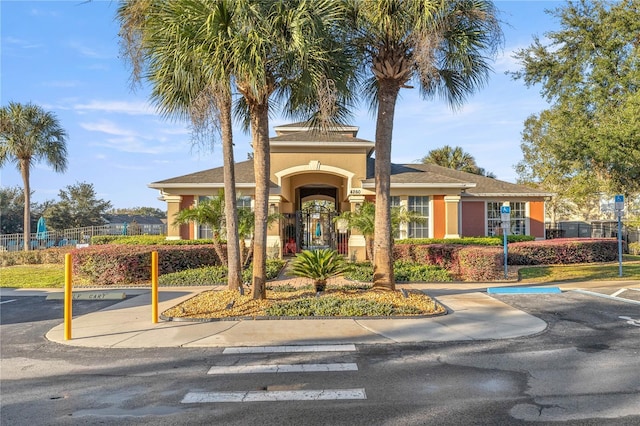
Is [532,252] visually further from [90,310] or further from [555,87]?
[90,310]

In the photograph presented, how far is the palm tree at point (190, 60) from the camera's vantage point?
866 cm

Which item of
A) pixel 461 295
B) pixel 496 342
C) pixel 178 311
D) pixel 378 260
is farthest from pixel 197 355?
pixel 461 295

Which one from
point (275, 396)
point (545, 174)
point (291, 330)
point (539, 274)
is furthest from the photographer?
point (545, 174)

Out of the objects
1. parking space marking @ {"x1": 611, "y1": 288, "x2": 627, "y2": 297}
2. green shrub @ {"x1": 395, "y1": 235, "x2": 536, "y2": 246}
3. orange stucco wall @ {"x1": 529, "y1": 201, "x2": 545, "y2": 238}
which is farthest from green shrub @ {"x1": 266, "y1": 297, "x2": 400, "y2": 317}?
orange stucco wall @ {"x1": 529, "y1": 201, "x2": 545, "y2": 238}

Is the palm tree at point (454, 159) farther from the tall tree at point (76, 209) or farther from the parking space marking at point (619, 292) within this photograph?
the tall tree at point (76, 209)

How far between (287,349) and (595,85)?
26896mm

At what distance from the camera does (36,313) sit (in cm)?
1024

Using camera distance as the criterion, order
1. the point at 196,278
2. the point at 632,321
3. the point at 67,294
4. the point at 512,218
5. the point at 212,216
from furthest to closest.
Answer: the point at 512,218 < the point at 196,278 < the point at 212,216 < the point at 632,321 < the point at 67,294

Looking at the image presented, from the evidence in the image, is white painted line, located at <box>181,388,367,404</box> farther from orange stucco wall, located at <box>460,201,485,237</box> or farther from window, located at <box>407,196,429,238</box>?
Answer: orange stucco wall, located at <box>460,201,485,237</box>

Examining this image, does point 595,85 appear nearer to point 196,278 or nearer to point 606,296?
point 606,296

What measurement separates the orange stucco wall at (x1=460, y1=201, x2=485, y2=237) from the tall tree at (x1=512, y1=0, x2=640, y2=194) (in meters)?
6.20

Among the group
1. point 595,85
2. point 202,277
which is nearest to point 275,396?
point 202,277

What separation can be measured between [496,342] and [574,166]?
73.1 ft

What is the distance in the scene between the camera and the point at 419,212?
68.4 feet
